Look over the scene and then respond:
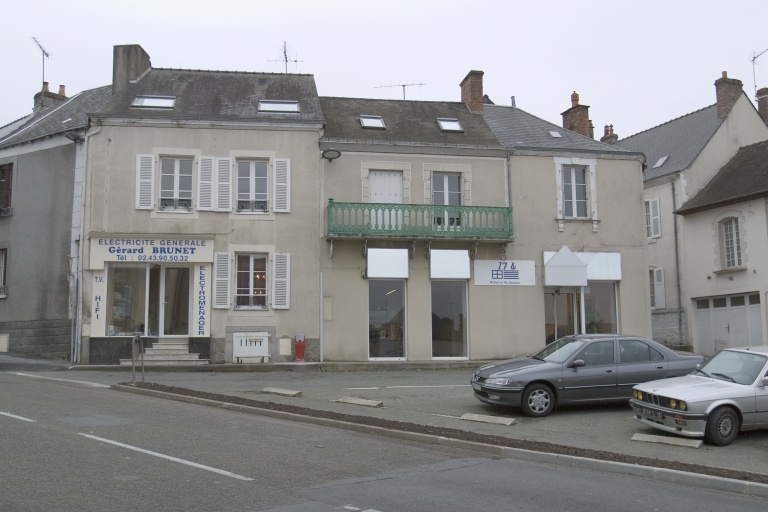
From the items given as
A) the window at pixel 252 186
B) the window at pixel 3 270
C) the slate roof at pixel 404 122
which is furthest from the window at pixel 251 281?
the window at pixel 3 270

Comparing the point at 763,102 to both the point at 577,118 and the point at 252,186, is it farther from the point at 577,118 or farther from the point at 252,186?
the point at 252,186

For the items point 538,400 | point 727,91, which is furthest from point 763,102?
point 538,400

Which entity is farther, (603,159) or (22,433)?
(603,159)

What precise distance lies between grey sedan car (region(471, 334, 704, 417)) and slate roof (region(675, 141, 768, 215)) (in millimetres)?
14607

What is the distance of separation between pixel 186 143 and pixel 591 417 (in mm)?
14256

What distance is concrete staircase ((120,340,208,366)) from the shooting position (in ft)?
64.6

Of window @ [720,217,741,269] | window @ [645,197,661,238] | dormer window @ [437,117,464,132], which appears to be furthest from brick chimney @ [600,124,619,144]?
dormer window @ [437,117,464,132]

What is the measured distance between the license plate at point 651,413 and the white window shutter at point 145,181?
15.0 m

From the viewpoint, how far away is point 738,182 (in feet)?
86.4

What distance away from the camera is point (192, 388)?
595 inches

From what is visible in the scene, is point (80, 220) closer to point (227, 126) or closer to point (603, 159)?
point (227, 126)

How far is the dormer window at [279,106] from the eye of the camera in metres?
22.0

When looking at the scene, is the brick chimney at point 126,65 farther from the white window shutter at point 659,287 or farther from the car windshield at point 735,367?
the white window shutter at point 659,287

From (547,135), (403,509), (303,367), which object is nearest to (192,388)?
(303,367)
